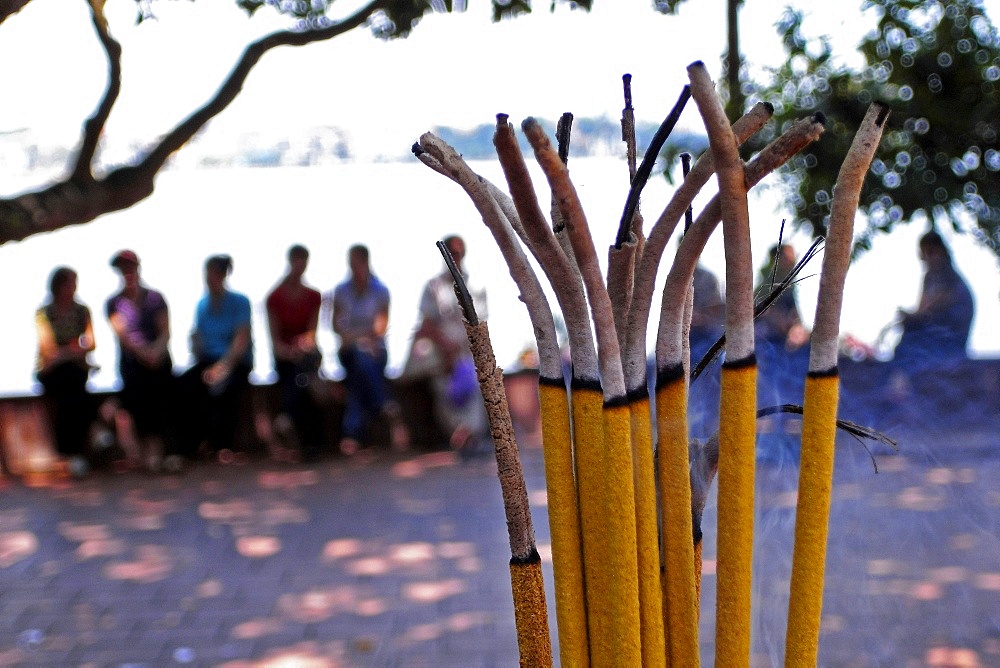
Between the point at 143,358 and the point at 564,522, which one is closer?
the point at 564,522

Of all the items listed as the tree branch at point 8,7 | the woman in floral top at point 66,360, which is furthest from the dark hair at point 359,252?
the tree branch at point 8,7

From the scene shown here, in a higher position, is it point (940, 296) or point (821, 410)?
point (821, 410)

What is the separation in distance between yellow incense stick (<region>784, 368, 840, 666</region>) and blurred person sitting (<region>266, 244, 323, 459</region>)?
600 cm

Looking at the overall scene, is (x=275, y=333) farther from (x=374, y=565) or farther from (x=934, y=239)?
(x=934, y=239)

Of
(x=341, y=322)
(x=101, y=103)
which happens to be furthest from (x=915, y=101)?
(x=101, y=103)

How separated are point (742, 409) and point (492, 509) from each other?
15.1 feet

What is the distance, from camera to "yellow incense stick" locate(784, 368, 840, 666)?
1.24 meters

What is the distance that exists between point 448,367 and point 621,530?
5.96 meters

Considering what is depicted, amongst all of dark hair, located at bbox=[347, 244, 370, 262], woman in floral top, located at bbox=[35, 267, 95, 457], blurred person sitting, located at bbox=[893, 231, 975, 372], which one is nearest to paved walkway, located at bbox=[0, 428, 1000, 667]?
woman in floral top, located at bbox=[35, 267, 95, 457]

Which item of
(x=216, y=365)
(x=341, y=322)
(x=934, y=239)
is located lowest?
(x=216, y=365)

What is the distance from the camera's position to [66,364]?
6867 mm

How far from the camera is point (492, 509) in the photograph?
5.72 metres

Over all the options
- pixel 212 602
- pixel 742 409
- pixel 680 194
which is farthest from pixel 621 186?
pixel 212 602

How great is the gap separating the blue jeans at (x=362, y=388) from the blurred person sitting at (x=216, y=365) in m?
0.71
